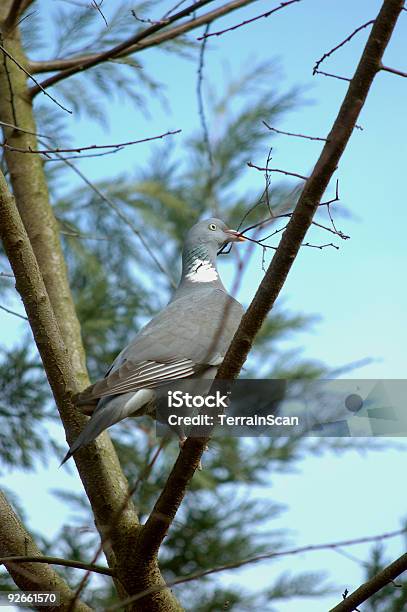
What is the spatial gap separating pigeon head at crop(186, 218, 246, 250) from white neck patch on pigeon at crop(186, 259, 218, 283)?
3.1 inches

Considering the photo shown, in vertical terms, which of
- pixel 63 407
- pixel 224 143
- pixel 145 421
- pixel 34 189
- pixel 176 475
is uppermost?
pixel 224 143

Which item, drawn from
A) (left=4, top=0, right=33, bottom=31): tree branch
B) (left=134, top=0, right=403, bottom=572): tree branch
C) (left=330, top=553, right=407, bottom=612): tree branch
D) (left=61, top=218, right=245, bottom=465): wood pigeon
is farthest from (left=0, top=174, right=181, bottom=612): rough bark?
(left=4, top=0, right=33, bottom=31): tree branch

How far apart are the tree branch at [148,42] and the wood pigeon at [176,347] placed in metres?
0.77

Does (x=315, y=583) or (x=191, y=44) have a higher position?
(x=191, y=44)

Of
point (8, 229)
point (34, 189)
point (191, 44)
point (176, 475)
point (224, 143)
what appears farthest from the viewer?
point (224, 143)

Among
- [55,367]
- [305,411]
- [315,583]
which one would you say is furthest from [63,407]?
[315,583]

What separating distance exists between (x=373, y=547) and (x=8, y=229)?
1.62m

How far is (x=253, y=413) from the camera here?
8.55 feet

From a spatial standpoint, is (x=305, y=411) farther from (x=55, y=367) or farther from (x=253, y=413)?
(x=55, y=367)

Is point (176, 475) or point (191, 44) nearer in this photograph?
point (176, 475)
